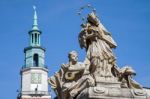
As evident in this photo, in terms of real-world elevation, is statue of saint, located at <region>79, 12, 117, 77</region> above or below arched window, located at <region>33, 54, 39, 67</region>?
below

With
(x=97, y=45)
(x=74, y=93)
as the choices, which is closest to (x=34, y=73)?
(x=97, y=45)

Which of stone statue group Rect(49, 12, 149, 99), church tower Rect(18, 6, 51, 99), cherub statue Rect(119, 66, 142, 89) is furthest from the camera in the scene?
church tower Rect(18, 6, 51, 99)

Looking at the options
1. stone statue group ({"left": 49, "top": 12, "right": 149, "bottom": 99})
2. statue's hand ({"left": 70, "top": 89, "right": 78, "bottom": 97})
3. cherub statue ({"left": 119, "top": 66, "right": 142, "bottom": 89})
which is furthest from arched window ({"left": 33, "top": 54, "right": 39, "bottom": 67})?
statue's hand ({"left": 70, "top": 89, "right": 78, "bottom": 97})

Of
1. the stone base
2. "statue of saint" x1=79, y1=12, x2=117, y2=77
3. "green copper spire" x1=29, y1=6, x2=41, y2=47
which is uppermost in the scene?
"green copper spire" x1=29, y1=6, x2=41, y2=47

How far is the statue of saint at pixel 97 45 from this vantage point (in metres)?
18.9

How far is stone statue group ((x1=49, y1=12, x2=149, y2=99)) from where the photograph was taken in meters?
18.1

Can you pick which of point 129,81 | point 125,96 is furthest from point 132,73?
point 125,96

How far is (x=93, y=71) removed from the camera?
1880cm

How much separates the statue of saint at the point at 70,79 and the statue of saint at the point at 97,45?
0.50 metres

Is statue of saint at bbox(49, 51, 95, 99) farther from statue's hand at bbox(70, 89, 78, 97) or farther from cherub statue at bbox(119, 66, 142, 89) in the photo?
cherub statue at bbox(119, 66, 142, 89)

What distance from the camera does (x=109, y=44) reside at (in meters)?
20.1

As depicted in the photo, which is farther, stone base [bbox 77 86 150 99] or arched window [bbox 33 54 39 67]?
arched window [bbox 33 54 39 67]

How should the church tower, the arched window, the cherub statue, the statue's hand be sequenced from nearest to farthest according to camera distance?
the statue's hand < the cherub statue < the church tower < the arched window

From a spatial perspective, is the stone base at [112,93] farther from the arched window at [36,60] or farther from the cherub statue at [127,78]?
the arched window at [36,60]
